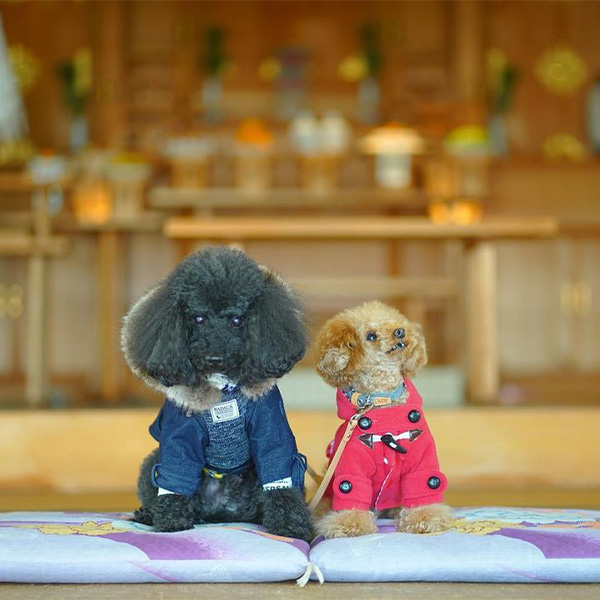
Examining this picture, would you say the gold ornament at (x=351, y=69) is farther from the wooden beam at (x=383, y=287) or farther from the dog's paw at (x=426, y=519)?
the dog's paw at (x=426, y=519)

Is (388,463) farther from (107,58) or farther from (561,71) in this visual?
(561,71)

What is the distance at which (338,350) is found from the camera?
5.25 feet

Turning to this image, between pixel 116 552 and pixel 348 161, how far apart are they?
3978 millimetres

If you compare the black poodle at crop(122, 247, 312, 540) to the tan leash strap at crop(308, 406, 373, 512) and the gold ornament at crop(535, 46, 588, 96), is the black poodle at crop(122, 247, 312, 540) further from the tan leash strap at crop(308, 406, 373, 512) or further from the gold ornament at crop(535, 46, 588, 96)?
the gold ornament at crop(535, 46, 588, 96)

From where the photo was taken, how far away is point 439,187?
16.2 feet

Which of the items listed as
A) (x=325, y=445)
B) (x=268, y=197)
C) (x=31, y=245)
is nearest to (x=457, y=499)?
(x=325, y=445)

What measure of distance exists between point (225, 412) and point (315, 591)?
0.34 m

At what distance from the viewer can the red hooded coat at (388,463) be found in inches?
63.0

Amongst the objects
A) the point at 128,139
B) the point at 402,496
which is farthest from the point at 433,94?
the point at 402,496

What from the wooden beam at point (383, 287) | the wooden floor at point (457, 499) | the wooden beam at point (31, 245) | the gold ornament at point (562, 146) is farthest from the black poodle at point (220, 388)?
the gold ornament at point (562, 146)

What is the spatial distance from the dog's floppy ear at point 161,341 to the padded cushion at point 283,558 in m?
0.26

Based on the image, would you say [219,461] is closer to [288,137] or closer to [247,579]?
[247,579]

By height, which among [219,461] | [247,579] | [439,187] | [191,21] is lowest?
[247,579]

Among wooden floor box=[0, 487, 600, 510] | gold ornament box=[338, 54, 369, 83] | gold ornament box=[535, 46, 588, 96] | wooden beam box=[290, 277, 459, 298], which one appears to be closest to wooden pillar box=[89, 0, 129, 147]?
gold ornament box=[338, 54, 369, 83]
